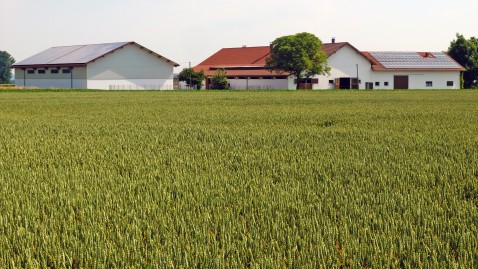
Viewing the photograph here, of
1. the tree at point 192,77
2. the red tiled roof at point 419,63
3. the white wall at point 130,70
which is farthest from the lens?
the red tiled roof at point 419,63

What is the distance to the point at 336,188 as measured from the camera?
20.1 ft

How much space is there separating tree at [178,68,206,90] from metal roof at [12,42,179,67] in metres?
2.03

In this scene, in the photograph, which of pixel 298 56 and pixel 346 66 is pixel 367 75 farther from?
pixel 298 56

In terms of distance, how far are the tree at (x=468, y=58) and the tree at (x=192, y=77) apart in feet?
122

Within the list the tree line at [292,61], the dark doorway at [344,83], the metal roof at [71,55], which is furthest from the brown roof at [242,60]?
the metal roof at [71,55]

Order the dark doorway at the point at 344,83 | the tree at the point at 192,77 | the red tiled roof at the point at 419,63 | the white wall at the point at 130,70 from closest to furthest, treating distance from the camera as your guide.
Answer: the white wall at the point at 130,70 < the tree at the point at 192,77 < the dark doorway at the point at 344,83 < the red tiled roof at the point at 419,63

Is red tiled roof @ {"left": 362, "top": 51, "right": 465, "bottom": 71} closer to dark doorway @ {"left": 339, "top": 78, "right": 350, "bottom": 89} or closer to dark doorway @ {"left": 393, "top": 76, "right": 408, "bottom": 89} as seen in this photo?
dark doorway @ {"left": 393, "top": 76, "right": 408, "bottom": 89}

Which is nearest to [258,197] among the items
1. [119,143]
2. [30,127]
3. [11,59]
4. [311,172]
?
[311,172]

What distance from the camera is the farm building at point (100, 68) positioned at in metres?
68.1

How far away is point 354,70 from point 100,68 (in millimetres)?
29977

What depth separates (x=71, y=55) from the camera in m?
73.9

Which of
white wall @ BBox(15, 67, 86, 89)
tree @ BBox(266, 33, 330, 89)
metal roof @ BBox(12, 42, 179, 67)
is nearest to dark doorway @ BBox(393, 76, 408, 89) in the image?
tree @ BBox(266, 33, 330, 89)

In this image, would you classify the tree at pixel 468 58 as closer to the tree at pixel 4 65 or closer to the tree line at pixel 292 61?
the tree line at pixel 292 61

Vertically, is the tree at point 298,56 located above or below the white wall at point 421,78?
above
